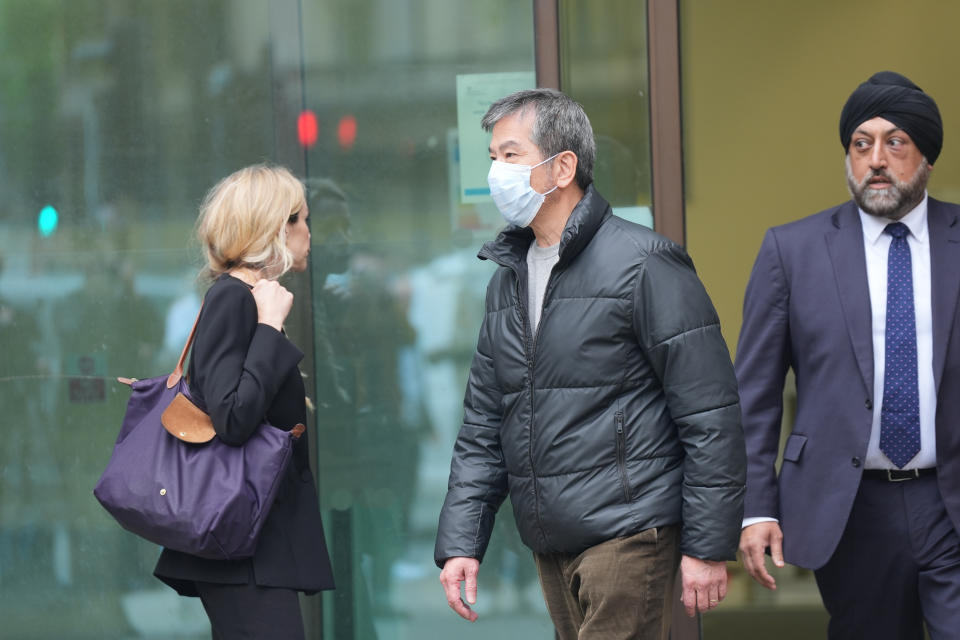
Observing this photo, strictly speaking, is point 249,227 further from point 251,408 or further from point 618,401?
point 618,401

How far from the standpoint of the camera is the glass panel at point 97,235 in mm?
Result: 5453

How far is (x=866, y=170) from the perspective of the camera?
3.77m

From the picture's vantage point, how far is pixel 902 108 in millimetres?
3719

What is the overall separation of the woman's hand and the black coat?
2cm

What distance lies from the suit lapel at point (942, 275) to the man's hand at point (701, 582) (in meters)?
0.86

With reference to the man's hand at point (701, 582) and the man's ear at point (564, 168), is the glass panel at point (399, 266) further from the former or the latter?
the man's hand at point (701, 582)

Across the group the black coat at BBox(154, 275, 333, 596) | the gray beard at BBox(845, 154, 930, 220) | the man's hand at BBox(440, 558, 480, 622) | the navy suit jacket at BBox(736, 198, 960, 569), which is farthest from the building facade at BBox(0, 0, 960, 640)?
the man's hand at BBox(440, 558, 480, 622)

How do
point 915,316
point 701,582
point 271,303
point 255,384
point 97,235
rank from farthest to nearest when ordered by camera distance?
point 97,235
point 915,316
point 271,303
point 255,384
point 701,582

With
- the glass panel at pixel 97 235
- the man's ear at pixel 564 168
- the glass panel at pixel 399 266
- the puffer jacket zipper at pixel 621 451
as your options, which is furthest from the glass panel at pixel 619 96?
the puffer jacket zipper at pixel 621 451

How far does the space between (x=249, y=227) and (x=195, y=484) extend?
725 millimetres

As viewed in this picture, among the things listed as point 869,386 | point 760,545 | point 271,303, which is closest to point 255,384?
point 271,303

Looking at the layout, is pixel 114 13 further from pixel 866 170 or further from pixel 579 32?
pixel 866 170

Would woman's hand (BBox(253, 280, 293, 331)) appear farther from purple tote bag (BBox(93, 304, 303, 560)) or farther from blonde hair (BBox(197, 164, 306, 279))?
purple tote bag (BBox(93, 304, 303, 560))

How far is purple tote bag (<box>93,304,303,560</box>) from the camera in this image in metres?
3.39
